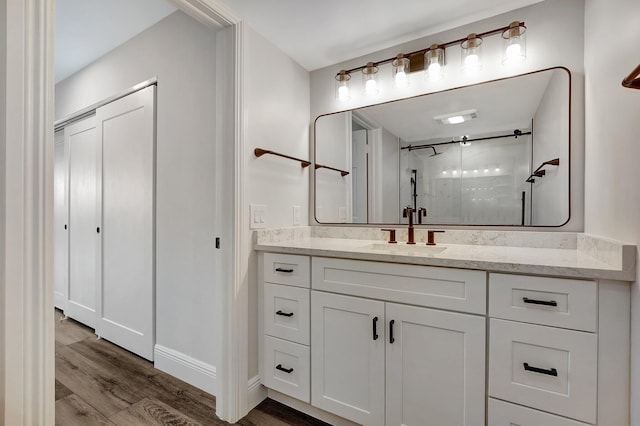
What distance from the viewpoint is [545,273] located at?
1.04m

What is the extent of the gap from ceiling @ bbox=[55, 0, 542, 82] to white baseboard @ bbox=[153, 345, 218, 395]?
6.70 ft

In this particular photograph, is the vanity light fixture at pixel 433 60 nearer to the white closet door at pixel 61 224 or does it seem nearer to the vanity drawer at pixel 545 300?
the vanity drawer at pixel 545 300

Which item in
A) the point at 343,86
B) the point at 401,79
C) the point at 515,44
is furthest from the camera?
the point at 343,86

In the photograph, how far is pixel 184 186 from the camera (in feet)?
6.39

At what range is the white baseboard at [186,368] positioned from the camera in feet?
6.04

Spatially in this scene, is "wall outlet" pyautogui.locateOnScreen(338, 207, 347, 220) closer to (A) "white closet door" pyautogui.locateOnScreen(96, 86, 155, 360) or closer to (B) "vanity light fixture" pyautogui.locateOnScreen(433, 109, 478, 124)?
(B) "vanity light fixture" pyautogui.locateOnScreen(433, 109, 478, 124)

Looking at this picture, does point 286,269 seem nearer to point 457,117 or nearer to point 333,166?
point 333,166

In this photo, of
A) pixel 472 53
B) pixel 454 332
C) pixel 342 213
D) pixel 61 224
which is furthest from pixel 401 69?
pixel 61 224

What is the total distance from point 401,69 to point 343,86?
42 cm

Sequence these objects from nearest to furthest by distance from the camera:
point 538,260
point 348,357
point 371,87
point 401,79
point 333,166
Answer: point 538,260
point 348,357
point 401,79
point 371,87
point 333,166

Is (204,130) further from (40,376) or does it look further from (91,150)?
(91,150)

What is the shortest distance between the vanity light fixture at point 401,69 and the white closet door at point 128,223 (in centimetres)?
171

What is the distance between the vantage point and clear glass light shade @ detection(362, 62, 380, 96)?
6.51 ft

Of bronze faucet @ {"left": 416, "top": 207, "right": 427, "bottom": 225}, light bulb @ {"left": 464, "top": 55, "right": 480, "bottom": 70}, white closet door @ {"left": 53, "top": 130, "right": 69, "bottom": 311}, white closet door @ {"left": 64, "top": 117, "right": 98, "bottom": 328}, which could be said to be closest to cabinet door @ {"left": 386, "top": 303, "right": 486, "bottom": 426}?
bronze faucet @ {"left": 416, "top": 207, "right": 427, "bottom": 225}
